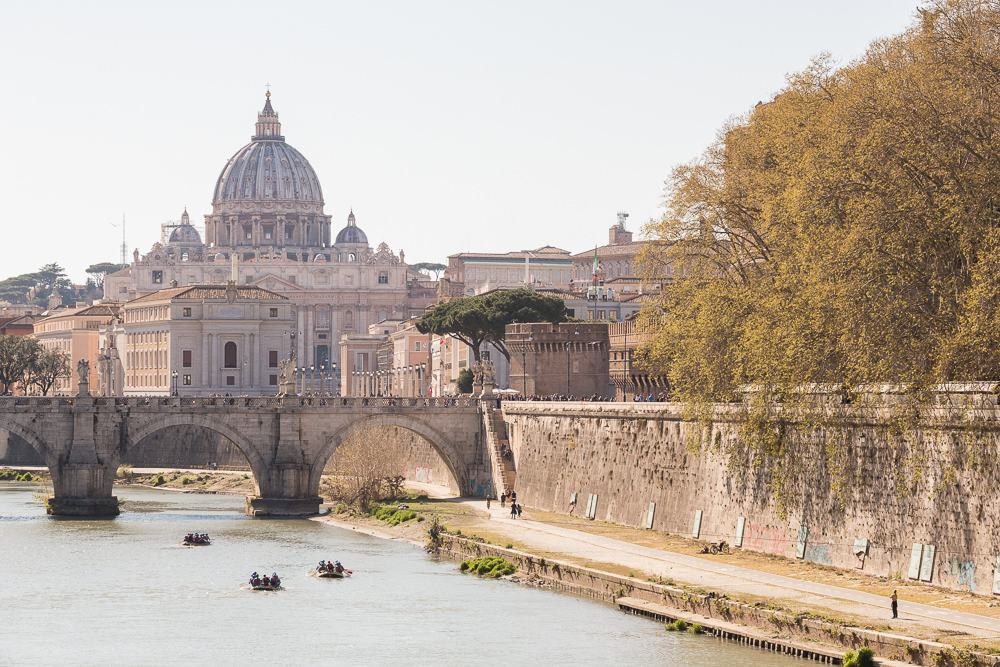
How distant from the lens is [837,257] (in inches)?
1427

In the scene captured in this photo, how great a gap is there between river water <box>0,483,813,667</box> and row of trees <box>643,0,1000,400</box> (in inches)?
270

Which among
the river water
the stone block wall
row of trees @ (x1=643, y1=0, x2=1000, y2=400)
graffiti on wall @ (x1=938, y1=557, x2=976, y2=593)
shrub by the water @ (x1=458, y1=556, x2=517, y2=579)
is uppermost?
row of trees @ (x1=643, y1=0, x2=1000, y2=400)

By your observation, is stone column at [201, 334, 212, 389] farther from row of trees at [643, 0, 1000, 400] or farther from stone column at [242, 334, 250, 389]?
row of trees at [643, 0, 1000, 400]

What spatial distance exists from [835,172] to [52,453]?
128ft

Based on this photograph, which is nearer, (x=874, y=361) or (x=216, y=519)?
(x=874, y=361)

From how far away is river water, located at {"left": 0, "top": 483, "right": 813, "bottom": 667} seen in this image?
35781mm

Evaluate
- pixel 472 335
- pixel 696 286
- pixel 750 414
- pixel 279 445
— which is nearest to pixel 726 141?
pixel 696 286

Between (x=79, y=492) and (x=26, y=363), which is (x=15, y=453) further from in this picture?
(x=79, y=492)

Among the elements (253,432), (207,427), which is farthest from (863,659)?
(253,432)

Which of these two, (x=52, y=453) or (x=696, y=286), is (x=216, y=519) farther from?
(x=696, y=286)

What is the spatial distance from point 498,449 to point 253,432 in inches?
383

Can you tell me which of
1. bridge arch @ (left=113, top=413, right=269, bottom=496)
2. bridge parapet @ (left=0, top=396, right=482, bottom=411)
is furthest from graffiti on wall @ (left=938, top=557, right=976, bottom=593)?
bridge arch @ (left=113, top=413, right=269, bottom=496)

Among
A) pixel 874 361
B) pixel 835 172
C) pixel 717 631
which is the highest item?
pixel 835 172

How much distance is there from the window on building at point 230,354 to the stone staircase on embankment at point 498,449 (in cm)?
5070
